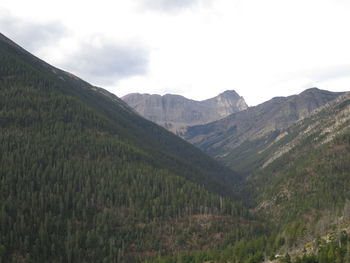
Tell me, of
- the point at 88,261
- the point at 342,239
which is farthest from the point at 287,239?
the point at 88,261

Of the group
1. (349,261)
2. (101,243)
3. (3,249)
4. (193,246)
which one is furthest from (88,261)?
(349,261)

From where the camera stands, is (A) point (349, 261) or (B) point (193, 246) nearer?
(A) point (349, 261)

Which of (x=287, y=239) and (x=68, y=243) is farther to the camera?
(x=68, y=243)

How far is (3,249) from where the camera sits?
157625mm

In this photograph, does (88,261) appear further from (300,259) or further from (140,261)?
(300,259)

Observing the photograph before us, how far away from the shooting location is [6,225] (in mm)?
175000

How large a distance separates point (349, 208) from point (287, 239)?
1713 inches

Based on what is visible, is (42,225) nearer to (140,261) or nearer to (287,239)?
(140,261)

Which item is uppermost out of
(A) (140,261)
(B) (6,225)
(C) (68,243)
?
(B) (6,225)

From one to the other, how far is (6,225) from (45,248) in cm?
2361

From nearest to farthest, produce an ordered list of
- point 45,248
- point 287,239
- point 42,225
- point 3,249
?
point 287,239
point 3,249
point 45,248
point 42,225

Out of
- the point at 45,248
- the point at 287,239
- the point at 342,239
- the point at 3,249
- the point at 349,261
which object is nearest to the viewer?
the point at 349,261

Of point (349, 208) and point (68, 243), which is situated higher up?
point (349, 208)

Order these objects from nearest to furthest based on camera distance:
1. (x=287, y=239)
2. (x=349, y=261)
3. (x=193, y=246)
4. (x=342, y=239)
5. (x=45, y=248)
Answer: (x=349, y=261) → (x=342, y=239) → (x=287, y=239) → (x=45, y=248) → (x=193, y=246)
